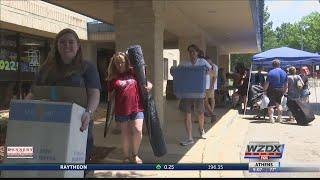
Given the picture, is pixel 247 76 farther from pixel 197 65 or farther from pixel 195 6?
pixel 197 65

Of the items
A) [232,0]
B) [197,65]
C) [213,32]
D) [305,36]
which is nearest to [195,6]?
[232,0]

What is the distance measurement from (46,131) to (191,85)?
16.9ft

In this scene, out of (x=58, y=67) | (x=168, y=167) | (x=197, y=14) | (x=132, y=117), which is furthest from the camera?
(x=197, y=14)

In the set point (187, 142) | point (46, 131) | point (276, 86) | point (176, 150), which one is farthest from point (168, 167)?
point (276, 86)

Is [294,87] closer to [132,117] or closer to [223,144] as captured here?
[223,144]

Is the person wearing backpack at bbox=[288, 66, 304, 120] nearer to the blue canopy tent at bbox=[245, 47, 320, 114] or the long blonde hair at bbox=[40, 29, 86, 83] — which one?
the blue canopy tent at bbox=[245, 47, 320, 114]

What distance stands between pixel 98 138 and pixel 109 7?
4948mm

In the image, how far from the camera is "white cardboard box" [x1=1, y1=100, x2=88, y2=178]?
375 centimetres

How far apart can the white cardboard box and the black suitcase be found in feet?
34.5

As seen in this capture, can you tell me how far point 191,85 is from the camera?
8727 millimetres

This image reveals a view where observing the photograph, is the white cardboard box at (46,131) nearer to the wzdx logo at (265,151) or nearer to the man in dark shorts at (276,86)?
the wzdx logo at (265,151)

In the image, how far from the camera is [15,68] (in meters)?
18.7

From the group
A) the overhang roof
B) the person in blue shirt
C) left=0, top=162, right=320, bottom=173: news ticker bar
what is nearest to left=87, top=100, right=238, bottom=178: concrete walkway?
left=0, top=162, right=320, bottom=173: news ticker bar

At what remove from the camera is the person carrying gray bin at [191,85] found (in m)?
8.72
